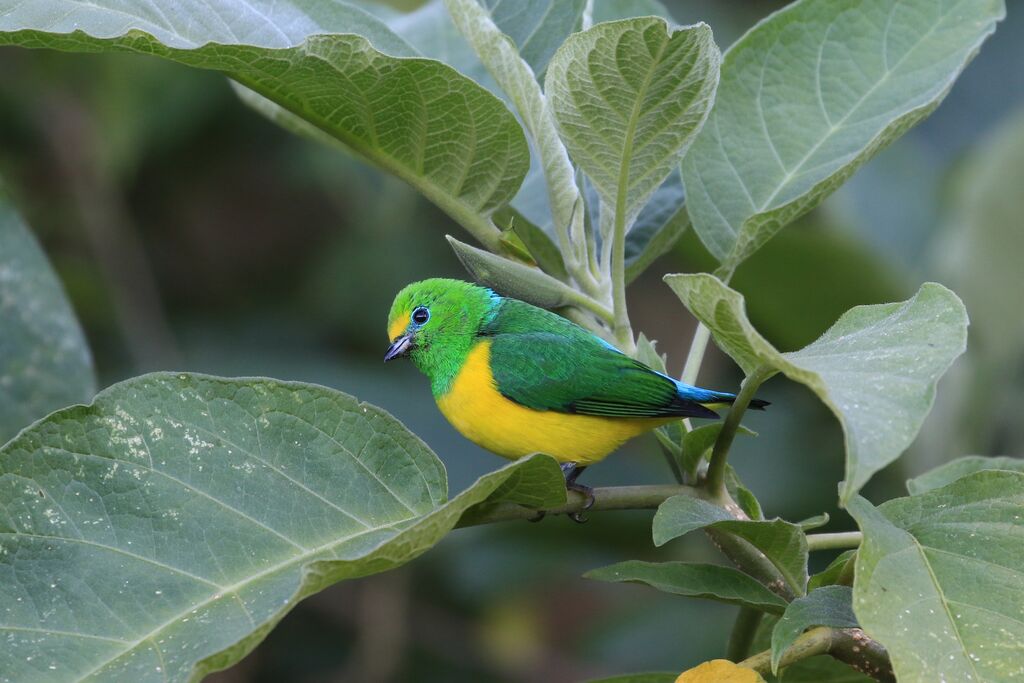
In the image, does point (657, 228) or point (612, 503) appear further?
point (657, 228)

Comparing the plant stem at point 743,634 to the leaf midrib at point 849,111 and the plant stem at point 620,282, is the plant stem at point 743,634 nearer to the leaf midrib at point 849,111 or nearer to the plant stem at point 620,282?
the plant stem at point 620,282

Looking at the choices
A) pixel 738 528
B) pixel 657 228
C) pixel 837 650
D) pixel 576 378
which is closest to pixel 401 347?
pixel 576 378

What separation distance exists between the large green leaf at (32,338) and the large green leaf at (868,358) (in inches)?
59.5

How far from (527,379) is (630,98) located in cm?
63

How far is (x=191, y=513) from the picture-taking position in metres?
1.43

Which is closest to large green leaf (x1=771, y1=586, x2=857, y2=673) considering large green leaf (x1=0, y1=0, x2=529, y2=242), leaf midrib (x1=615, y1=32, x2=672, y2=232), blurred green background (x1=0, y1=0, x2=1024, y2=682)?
leaf midrib (x1=615, y1=32, x2=672, y2=232)

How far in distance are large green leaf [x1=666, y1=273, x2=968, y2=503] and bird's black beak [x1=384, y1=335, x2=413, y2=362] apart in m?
0.96

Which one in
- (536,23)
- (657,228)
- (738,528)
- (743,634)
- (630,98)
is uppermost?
(536,23)

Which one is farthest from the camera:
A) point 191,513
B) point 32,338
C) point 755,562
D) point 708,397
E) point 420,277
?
point 420,277

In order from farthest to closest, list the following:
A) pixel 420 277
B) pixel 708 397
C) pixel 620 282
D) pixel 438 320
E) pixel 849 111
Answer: pixel 420 277 → pixel 438 320 → pixel 849 111 → pixel 708 397 → pixel 620 282

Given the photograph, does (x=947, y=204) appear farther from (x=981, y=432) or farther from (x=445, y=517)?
(x=445, y=517)

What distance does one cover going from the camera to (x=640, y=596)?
4461 millimetres

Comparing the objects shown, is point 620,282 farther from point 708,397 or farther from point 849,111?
point 849,111

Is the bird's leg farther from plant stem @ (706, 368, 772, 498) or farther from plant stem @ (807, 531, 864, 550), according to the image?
plant stem @ (807, 531, 864, 550)
